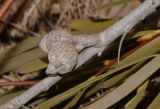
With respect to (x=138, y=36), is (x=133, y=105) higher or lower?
lower

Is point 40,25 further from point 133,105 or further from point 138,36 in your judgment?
point 133,105

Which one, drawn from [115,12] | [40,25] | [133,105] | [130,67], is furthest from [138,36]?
[40,25]

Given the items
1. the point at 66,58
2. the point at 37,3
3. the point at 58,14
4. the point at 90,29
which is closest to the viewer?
the point at 66,58

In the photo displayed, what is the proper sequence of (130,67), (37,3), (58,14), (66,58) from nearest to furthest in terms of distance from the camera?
(66,58) < (130,67) < (37,3) < (58,14)

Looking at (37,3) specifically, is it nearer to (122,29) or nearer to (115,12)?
(115,12)

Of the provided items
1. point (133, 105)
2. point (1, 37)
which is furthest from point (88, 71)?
point (1, 37)

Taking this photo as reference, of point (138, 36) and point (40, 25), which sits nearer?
point (138, 36)
